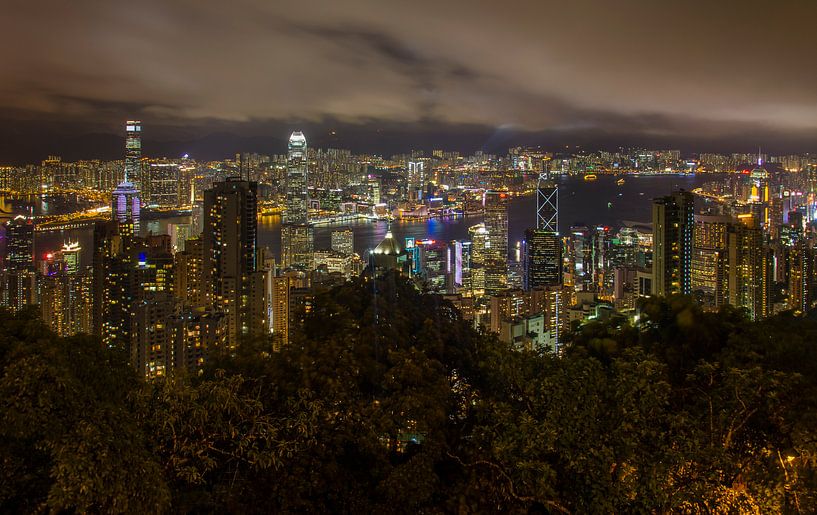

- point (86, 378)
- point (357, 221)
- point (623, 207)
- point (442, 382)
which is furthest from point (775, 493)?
point (357, 221)

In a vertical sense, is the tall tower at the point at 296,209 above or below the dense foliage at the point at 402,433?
above

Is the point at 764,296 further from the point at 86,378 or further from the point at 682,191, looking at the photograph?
the point at 86,378

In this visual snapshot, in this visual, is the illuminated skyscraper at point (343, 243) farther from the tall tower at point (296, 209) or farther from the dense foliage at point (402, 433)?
the dense foliage at point (402, 433)

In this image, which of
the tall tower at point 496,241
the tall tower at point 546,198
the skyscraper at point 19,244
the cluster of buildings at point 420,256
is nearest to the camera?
the cluster of buildings at point 420,256

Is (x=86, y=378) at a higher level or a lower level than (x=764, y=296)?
higher

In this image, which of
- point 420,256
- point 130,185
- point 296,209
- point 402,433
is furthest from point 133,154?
point 402,433

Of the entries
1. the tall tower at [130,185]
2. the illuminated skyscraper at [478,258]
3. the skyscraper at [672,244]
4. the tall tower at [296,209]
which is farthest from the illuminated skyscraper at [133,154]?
the skyscraper at [672,244]

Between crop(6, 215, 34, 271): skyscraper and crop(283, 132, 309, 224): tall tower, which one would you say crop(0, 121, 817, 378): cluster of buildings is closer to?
crop(6, 215, 34, 271): skyscraper

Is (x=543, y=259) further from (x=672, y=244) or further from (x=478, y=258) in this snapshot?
(x=672, y=244)
